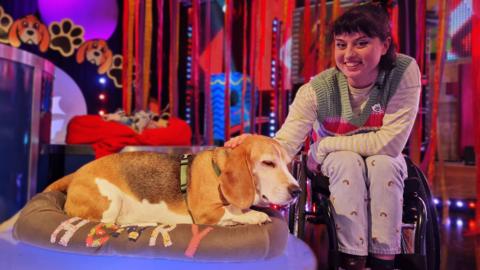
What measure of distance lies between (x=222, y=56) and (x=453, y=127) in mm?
3011

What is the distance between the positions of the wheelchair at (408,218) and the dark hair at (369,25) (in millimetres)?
508

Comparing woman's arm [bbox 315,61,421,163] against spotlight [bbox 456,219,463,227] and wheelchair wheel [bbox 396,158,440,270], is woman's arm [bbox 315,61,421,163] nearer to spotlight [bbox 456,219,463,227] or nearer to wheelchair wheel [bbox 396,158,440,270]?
wheelchair wheel [bbox 396,158,440,270]

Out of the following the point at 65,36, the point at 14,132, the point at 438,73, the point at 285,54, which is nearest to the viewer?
the point at 14,132

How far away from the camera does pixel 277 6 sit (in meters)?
4.74

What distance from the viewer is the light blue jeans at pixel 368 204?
1.49m

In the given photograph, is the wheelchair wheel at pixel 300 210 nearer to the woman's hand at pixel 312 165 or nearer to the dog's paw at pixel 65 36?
the woman's hand at pixel 312 165

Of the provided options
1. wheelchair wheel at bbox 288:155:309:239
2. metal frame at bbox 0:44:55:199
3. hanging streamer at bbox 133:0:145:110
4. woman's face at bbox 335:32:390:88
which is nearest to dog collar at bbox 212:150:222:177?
wheelchair wheel at bbox 288:155:309:239

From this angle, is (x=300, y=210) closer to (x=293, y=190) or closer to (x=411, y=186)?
(x=293, y=190)

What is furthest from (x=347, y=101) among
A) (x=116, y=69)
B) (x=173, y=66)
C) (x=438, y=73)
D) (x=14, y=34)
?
(x=14, y=34)

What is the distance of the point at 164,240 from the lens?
4.13 feet

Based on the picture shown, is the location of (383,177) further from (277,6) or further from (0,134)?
(277,6)

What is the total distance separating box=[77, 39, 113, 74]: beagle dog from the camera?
17.3ft

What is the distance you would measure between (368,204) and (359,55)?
62 centimetres

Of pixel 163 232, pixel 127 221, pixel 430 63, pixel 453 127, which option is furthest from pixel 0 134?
pixel 453 127
